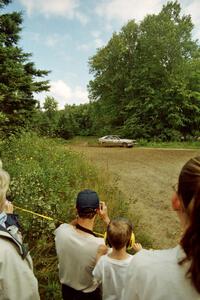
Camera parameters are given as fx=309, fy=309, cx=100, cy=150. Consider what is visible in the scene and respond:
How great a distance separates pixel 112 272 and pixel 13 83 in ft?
33.3

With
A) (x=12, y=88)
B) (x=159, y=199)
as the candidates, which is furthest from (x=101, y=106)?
(x=159, y=199)

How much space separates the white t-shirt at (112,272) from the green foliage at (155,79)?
32.5 metres

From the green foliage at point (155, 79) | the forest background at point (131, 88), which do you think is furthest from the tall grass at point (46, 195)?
the green foliage at point (155, 79)

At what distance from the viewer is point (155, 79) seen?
36781 mm

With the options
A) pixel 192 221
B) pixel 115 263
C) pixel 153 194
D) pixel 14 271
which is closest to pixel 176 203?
pixel 192 221

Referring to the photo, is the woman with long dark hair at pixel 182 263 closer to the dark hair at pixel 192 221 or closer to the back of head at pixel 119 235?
the dark hair at pixel 192 221

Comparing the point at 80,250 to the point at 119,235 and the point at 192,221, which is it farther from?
the point at 192,221

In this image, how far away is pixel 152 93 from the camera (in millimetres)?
35531

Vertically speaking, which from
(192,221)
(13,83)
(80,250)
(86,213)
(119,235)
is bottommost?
(80,250)

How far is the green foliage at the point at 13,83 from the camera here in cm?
1095

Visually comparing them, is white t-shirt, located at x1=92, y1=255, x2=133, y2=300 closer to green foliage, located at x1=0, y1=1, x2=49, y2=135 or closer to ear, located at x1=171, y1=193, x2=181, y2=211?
ear, located at x1=171, y1=193, x2=181, y2=211

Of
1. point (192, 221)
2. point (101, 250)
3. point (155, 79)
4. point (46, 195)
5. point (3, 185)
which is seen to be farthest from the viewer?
point (155, 79)

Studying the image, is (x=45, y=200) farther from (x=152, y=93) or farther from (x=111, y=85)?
(x=111, y=85)

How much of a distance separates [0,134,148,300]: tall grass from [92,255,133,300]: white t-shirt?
155cm
